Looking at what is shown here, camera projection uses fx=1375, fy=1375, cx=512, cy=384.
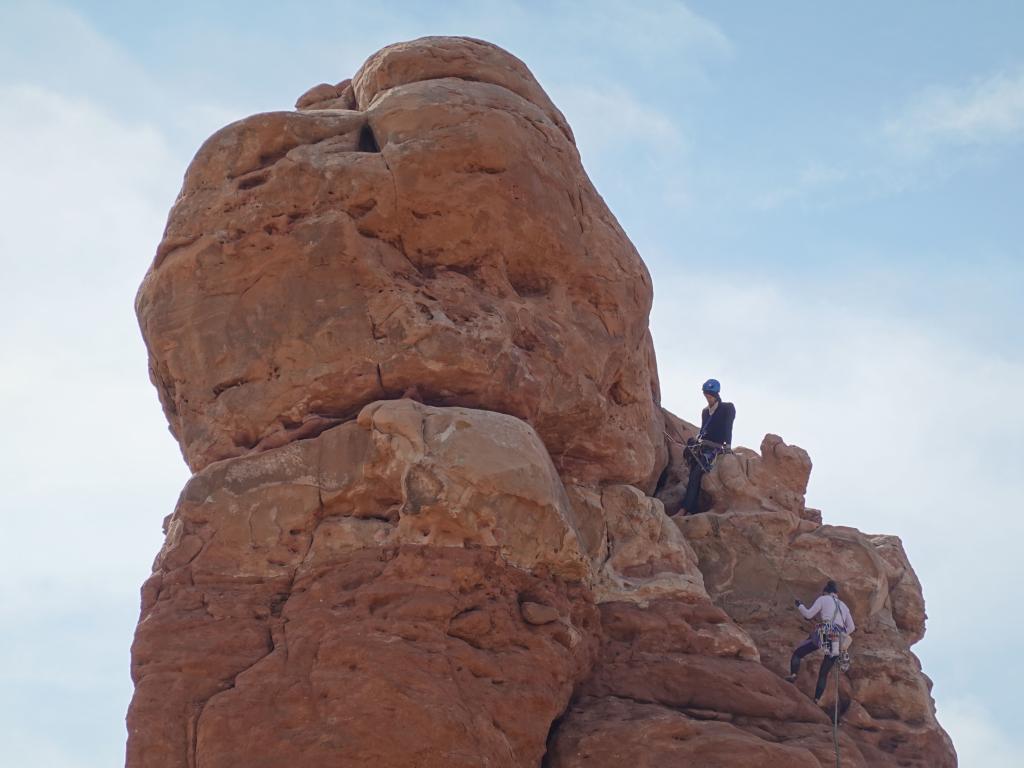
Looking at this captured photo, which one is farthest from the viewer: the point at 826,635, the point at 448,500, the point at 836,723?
the point at 826,635

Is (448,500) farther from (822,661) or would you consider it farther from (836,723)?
(822,661)

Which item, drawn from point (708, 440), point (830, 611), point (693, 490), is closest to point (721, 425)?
point (708, 440)

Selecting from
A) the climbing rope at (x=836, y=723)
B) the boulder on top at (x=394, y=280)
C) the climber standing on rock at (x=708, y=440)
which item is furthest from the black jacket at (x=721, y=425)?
the climbing rope at (x=836, y=723)

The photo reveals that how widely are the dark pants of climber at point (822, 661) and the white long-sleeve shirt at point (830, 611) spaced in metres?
0.23

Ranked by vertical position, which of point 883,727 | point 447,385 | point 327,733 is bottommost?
point 327,733

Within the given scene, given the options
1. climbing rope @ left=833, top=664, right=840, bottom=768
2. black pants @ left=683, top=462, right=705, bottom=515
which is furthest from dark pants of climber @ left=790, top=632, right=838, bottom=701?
black pants @ left=683, top=462, right=705, bottom=515

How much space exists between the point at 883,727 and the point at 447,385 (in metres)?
5.29

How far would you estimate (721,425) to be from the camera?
1550cm

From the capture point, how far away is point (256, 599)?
1140cm

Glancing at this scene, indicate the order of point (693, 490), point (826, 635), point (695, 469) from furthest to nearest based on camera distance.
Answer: point (695, 469) < point (693, 490) < point (826, 635)

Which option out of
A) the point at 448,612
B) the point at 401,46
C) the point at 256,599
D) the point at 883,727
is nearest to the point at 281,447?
the point at 256,599

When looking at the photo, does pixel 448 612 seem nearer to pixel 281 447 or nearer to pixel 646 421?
pixel 281 447

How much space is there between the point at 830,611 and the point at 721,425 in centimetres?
279

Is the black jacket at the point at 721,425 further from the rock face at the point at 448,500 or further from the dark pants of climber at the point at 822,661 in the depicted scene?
the dark pants of climber at the point at 822,661
